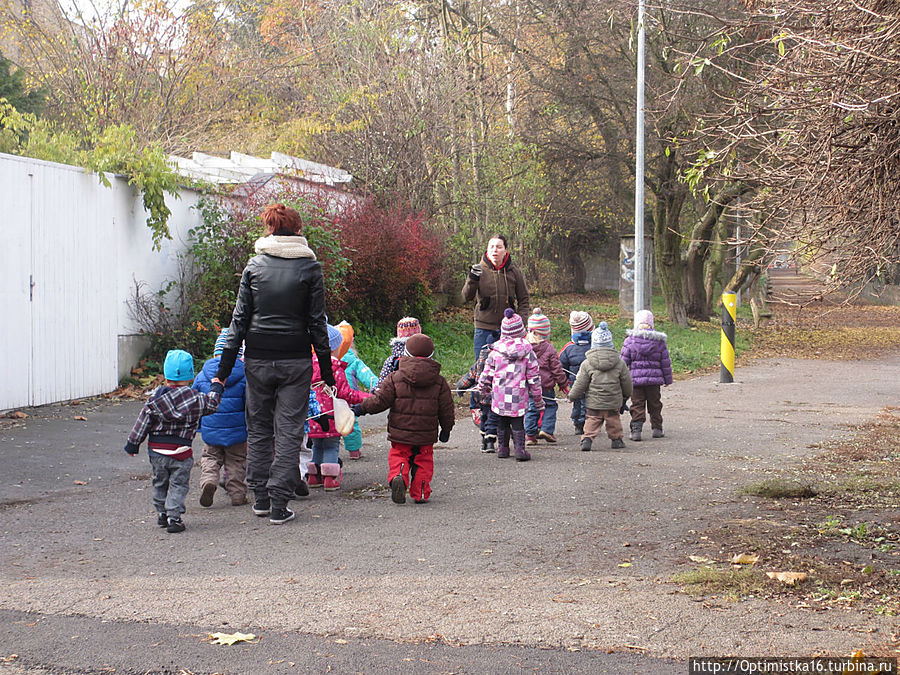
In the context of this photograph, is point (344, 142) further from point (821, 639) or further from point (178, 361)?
point (821, 639)

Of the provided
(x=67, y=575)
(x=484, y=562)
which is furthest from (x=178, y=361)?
(x=484, y=562)

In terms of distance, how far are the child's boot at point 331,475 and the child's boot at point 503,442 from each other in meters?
1.99

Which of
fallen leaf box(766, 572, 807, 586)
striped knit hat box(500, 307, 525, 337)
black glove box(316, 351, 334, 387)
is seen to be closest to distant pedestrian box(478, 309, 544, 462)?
striped knit hat box(500, 307, 525, 337)

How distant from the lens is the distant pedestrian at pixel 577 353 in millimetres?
10867

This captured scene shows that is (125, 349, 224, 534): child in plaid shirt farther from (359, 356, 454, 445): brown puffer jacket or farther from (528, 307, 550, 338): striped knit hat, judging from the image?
(528, 307, 550, 338): striped knit hat

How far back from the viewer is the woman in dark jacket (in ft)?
22.2

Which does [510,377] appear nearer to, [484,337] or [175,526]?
[484,337]

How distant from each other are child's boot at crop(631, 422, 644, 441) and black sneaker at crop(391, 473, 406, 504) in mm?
4046

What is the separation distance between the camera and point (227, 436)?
23.7 ft

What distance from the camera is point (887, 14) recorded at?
497 centimetres

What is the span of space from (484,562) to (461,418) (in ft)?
21.8

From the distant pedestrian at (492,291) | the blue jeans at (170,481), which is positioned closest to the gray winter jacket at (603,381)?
the distant pedestrian at (492,291)

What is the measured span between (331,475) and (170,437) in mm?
1692

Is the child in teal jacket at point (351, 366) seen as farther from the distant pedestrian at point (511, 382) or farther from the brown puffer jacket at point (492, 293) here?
the brown puffer jacket at point (492, 293)
